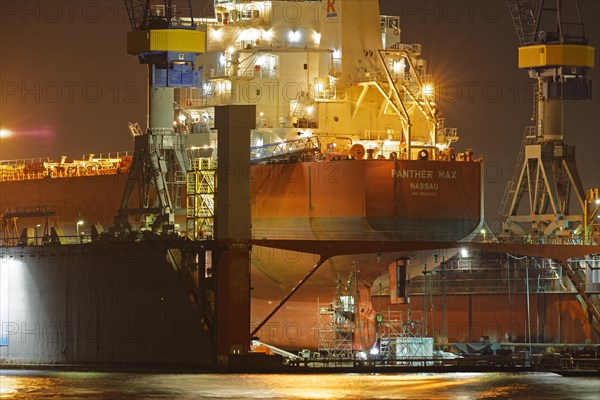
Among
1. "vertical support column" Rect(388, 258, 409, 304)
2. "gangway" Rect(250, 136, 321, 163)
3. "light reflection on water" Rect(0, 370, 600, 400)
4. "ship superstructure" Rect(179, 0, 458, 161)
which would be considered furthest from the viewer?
"ship superstructure" Rect(179, 0, 458, 161)

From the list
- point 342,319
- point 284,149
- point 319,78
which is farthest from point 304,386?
point 319,78

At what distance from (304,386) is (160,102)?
19432mm

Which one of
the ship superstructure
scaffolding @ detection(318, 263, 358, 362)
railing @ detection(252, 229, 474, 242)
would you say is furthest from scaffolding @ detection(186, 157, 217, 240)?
scaffolding @ detection(318, 263, 358, 362)

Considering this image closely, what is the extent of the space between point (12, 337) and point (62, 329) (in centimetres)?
303

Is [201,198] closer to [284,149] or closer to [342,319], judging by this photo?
[284,149]

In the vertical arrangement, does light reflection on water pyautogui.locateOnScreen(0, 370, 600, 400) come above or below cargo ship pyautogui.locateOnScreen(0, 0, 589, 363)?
below

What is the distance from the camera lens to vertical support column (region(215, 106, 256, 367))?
72.5m

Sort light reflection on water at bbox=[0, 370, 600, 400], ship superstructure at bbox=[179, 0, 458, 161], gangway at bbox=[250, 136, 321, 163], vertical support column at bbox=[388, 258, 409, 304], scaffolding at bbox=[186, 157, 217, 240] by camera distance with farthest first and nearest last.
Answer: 1. ship superstructure at bbox=[179, 0, 458, 161]
2. gangway at bbox=[250, 136, 321, 163]
3. vertical support column at bbox=[388, 258, 409, 304]
4. scaffolding at bbox=[186, 157, 217, 240]
5. light reflection on water at bbox=[0, 370, 600, 400]

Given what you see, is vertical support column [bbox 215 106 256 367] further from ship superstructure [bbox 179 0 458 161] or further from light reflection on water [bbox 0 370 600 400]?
ship superstructure [bbox 179 0 458 161]

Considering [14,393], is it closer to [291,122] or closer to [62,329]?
[62,329]

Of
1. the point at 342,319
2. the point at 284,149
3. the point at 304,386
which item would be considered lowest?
the point at 304,386

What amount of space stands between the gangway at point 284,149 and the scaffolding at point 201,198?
12.4 feet

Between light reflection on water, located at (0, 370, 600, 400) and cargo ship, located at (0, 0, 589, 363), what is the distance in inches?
169

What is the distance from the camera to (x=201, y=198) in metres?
76.9
